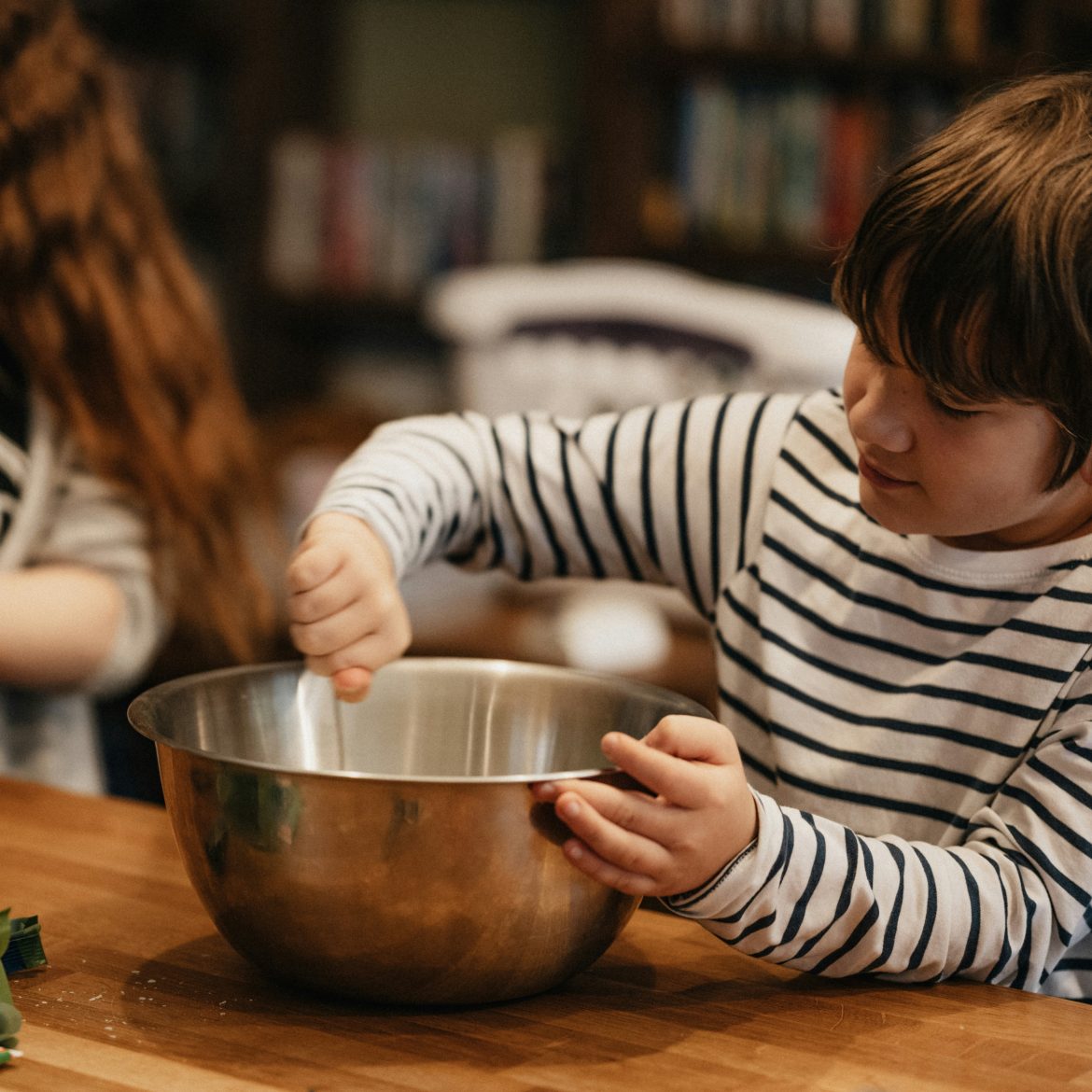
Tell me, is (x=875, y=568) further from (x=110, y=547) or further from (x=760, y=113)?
(x=760, y=113)

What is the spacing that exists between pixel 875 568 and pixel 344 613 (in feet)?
1.07

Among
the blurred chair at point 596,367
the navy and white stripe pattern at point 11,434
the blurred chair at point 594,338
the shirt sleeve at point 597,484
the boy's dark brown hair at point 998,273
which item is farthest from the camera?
the blurred chair at point 594,338

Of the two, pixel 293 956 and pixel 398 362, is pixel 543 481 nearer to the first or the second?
pixel 293 956

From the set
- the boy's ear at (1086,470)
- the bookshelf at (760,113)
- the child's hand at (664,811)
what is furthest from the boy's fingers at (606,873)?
the bookshelf at (760,113)

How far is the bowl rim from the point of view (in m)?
0.60

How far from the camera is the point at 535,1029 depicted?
65 cm

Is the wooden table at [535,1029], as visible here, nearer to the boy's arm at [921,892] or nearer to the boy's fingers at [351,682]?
the boy's arm at [921,892]

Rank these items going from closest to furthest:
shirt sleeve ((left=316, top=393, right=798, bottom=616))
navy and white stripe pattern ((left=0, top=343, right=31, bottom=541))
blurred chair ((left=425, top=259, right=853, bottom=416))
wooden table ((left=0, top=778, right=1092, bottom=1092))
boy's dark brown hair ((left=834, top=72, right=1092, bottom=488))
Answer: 1. wooden table ((left=0, top=778, right=1092, bottom=1092))
2. boy's dark brown hair ((left=834, top=72, right=1092, bottom=488))
3. shirt sleeve ((left=316, top=393, right=798, bottom=616))
4. navy and white stripe pattern ((left=0, top=343, right=31, bottom=541))
5. blurred chair ((left=425, top=259, right=853, bottom=416))

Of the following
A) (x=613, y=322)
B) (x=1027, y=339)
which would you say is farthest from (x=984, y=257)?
(x=613, y=322)

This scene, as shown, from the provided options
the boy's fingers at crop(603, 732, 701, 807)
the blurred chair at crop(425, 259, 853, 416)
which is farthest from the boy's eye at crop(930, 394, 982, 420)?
the blurred chair at crop(425, 259, 853, 416)

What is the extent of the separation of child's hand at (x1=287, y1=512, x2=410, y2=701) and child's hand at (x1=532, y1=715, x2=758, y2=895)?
0.20m

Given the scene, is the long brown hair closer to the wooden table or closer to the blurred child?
the blurred child

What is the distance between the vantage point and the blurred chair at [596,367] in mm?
2004

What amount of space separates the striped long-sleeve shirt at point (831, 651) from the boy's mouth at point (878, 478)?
0.33 ft
